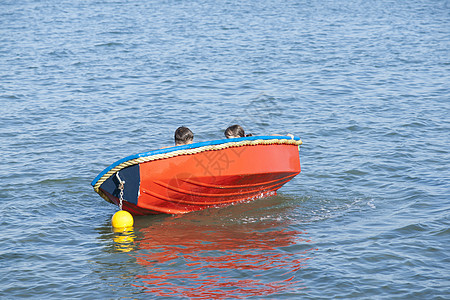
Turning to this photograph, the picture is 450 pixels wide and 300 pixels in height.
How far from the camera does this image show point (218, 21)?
2711 cm

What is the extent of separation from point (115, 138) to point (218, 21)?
581 inches

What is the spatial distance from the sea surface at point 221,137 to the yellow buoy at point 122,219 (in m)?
0.16

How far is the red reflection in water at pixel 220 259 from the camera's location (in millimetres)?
7473

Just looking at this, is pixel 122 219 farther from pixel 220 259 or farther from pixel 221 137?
pixel 221 137

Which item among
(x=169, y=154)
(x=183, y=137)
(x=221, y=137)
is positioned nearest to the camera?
(x=169, y=154)

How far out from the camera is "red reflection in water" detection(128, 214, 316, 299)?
7.47 metres

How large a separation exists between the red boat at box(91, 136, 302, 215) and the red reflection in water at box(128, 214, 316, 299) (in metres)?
0.46

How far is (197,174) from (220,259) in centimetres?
135

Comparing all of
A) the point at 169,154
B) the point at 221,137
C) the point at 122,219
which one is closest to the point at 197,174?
the point at 169,154

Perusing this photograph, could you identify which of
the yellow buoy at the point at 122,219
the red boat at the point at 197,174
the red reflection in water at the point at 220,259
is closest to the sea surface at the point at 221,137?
the red reflection in water at the point at 220,259

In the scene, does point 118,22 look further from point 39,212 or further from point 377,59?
point 39,212

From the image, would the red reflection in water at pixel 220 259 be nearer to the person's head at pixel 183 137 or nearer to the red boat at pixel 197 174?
the red boat at pixel 197 174

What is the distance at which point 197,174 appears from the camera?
29.4 feet

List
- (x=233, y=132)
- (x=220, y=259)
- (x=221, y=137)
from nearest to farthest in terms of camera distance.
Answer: (x=220, y=259), (x=233, y=132), (x=221, y=137)
